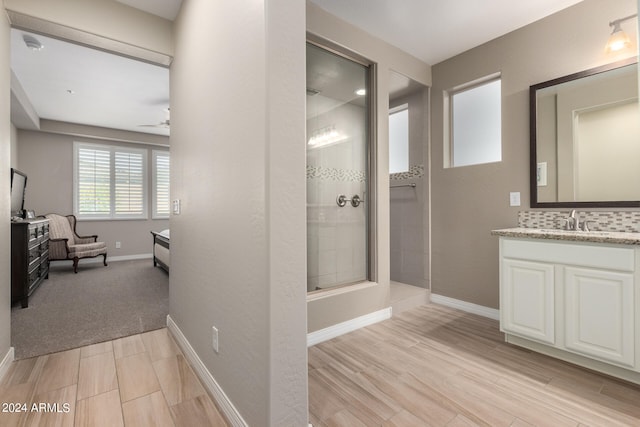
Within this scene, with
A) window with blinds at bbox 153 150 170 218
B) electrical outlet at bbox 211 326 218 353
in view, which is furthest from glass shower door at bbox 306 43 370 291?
window with blinds at bbox 153 150 170 218

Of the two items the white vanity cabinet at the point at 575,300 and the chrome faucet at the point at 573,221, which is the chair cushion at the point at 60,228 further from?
the chrome faucet at the point at 573,221

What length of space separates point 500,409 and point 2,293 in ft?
9.93

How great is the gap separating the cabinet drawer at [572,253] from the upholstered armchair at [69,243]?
5.98 m

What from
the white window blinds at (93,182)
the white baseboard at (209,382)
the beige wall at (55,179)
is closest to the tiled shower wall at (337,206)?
the white baseboard at (209,382)

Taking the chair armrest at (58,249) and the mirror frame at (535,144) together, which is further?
the chair armrest at (58,249)

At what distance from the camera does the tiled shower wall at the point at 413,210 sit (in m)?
3.32

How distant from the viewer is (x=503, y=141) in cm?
271

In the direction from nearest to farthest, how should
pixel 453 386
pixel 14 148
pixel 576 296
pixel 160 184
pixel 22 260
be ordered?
1. pixel 453 386
2. pixel 576 296
3. pixel 22 260
4. pixel 14 148
5. pixel 160 184

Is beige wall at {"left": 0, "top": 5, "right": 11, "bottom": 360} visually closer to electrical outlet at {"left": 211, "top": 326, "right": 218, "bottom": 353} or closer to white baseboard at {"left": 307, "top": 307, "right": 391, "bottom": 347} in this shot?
electrical outlet at {"left": 211, "top": 326, "right": 218, "bottom": 353}

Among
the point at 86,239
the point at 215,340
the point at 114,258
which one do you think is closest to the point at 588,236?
the point at 215,340

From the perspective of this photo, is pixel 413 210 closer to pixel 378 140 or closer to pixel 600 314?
pixel 378 140

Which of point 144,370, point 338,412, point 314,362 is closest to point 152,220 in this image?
point 144,370

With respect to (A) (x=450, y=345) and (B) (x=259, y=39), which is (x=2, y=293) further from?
(A) (x=450, y=345)

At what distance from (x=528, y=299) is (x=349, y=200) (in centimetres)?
157
